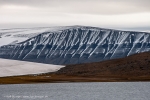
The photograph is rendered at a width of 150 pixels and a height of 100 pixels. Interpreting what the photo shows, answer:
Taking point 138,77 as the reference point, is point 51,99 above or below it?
above

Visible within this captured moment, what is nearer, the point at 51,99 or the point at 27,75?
the point at 51,99

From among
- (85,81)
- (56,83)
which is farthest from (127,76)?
(56,83)

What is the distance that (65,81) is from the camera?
169m

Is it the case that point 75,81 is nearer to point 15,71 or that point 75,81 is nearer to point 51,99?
point 15,71

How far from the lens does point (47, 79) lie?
171 metres

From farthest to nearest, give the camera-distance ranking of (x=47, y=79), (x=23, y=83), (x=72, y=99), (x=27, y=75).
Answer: (x=27, y=75), (x=47, y=79), (x=23, y=83), (x=72, y=99)

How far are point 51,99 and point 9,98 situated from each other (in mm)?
7886

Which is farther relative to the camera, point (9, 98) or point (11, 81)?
point (11, 81)

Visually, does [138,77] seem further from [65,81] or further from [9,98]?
[9,98]

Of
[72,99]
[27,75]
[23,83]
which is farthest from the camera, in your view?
[27,75]

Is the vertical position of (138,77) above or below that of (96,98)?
below

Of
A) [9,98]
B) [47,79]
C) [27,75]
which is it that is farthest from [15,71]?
[9,98]

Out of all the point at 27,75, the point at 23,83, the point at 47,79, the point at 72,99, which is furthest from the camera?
the point at 27,75

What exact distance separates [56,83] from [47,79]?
28.2 feet
